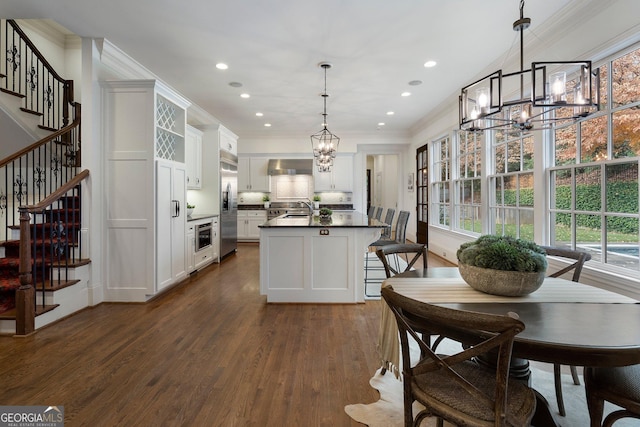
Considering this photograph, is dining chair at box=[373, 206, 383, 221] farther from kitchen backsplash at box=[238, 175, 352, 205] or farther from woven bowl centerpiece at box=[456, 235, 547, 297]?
woven bowl centerpiece at box=[456, 235, 547, 297]

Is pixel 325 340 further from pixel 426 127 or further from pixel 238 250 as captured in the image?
pixel 426 127

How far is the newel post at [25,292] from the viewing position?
2.75 meters

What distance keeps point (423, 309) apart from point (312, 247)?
2.55 metres

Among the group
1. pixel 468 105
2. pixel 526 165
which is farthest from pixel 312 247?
pixel 526 165

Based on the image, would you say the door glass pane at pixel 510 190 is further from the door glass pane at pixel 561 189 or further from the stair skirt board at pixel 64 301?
the stair skirt board at pixel 64 301

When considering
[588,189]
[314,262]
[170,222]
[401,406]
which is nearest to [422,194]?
[588,189]

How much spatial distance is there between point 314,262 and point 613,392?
2.69m

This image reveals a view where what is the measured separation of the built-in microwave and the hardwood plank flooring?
64.2 inches

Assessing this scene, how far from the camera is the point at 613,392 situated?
1215 mm

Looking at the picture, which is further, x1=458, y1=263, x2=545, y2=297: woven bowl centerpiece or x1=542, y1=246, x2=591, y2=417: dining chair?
x1=542, y1=246, x2=591, y2=417: dining chair

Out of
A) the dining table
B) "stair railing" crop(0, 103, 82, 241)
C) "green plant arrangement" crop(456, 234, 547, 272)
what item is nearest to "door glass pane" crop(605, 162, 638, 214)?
the dining table

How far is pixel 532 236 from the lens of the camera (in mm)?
3801

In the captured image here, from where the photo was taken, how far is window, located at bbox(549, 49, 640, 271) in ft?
8.25

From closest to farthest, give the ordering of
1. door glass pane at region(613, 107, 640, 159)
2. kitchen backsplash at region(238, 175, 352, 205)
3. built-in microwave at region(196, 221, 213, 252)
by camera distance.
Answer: door glass pane at region(613, 107, 640, 159) → built-in microwave at region(196, 221, 213, 252) → kitchen backsplash at region(238, 175, 352, 205)
